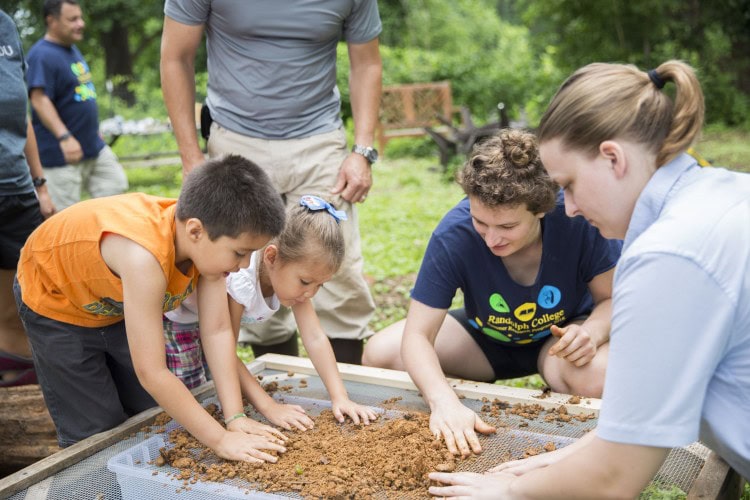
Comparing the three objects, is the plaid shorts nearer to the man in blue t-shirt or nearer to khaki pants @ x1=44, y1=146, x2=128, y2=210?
the man in blue t-shirt

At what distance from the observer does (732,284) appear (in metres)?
1.33

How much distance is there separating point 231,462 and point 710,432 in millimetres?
1354

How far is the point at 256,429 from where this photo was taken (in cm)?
237

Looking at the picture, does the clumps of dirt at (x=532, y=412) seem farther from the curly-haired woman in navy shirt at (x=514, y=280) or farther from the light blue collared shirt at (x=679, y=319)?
the light blue collared shirt at (x=679, y=319)

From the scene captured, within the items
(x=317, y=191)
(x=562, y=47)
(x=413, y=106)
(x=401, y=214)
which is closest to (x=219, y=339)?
(x=317, y=191)

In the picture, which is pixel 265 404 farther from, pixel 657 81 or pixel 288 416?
pixel 657 81

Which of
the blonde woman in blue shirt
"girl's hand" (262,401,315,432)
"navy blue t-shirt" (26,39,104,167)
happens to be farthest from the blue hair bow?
"navy blue t-shirt" (26,39,104,167)

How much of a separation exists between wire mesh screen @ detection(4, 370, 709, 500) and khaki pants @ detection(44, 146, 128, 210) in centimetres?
378

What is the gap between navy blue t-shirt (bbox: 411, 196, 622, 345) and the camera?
2613 millimetres

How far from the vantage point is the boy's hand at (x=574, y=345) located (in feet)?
8.14

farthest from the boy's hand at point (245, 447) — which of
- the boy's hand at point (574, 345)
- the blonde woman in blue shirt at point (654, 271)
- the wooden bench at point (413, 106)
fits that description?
the wooden bench at point (413, 106)

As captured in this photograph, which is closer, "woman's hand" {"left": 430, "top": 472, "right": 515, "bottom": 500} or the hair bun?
"woman's hand" {"left": 430, "top": 472, "right": 515, "bottom": 500}

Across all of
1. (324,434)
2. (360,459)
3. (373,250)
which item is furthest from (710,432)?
(373,250)

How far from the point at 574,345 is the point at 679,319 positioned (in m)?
1.19
